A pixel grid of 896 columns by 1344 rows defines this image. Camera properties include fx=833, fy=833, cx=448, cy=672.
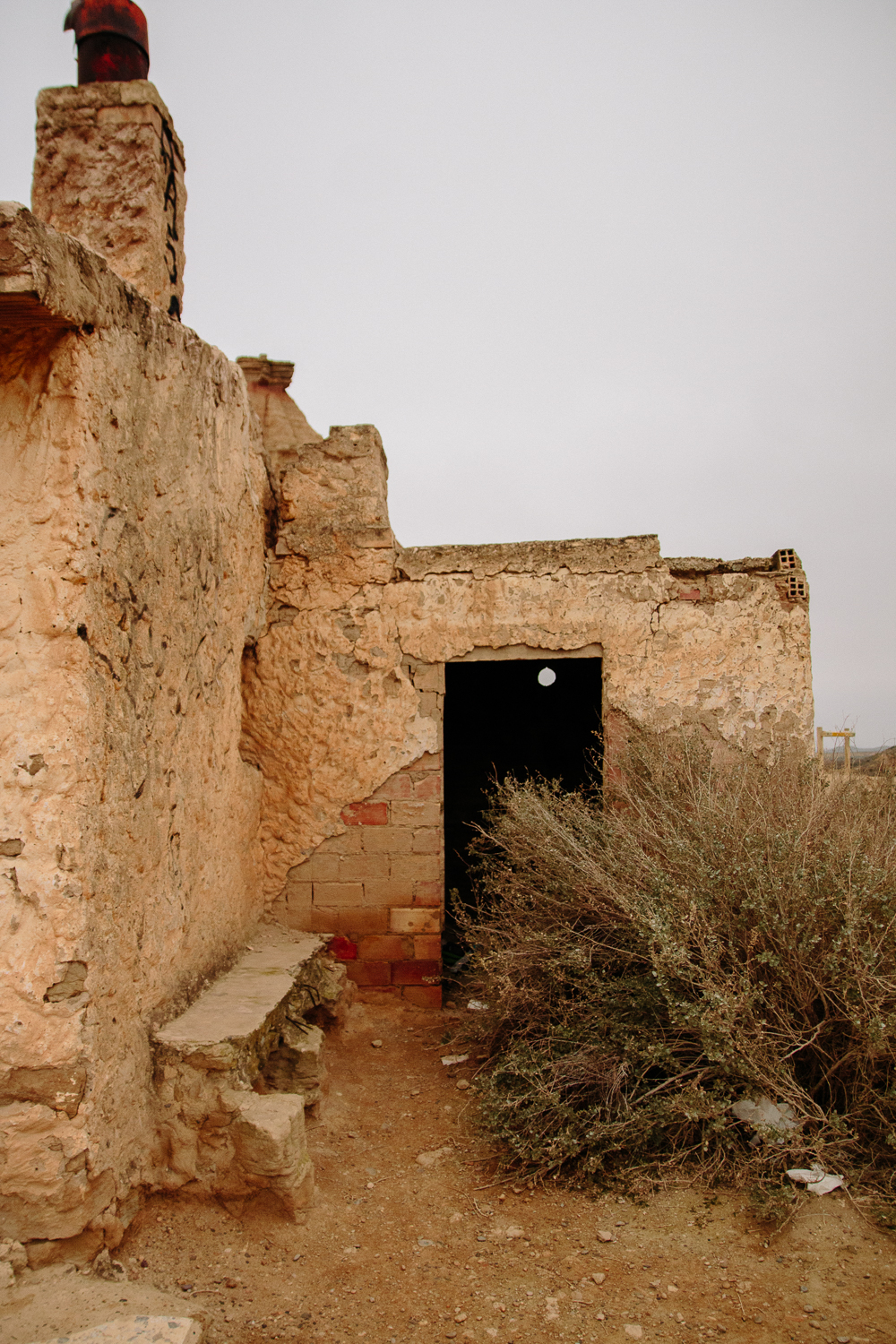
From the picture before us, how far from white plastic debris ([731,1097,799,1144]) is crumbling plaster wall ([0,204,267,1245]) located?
1.93 m

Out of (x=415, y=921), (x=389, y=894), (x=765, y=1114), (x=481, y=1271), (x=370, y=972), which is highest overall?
(x=389, y=894)

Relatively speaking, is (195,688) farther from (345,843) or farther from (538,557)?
(538,557)

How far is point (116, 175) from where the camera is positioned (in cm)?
375

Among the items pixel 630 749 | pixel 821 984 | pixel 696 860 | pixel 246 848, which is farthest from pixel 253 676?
pixel 821 984

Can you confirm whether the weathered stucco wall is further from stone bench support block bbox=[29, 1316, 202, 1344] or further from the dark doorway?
the dark doorway

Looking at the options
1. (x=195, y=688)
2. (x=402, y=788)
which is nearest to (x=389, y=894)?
(x=402, y=788)

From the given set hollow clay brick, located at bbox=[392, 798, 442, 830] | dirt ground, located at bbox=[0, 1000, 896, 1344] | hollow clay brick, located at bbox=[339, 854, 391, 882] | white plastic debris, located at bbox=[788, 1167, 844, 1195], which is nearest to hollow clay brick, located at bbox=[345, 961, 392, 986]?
hollow clay brick, located at bbox=[339, 854, 391, 882]

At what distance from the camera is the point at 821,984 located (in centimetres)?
276

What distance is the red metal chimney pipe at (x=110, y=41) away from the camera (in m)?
4.06

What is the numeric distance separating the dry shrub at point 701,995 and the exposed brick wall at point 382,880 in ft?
3.03

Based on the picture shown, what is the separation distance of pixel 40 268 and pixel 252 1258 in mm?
2904

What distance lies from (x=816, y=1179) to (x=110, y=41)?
561 centimetres

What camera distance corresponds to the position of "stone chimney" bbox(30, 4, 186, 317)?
12.2 ft

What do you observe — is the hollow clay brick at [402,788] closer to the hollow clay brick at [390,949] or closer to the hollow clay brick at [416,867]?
the hollow clay brick at [416,867]
